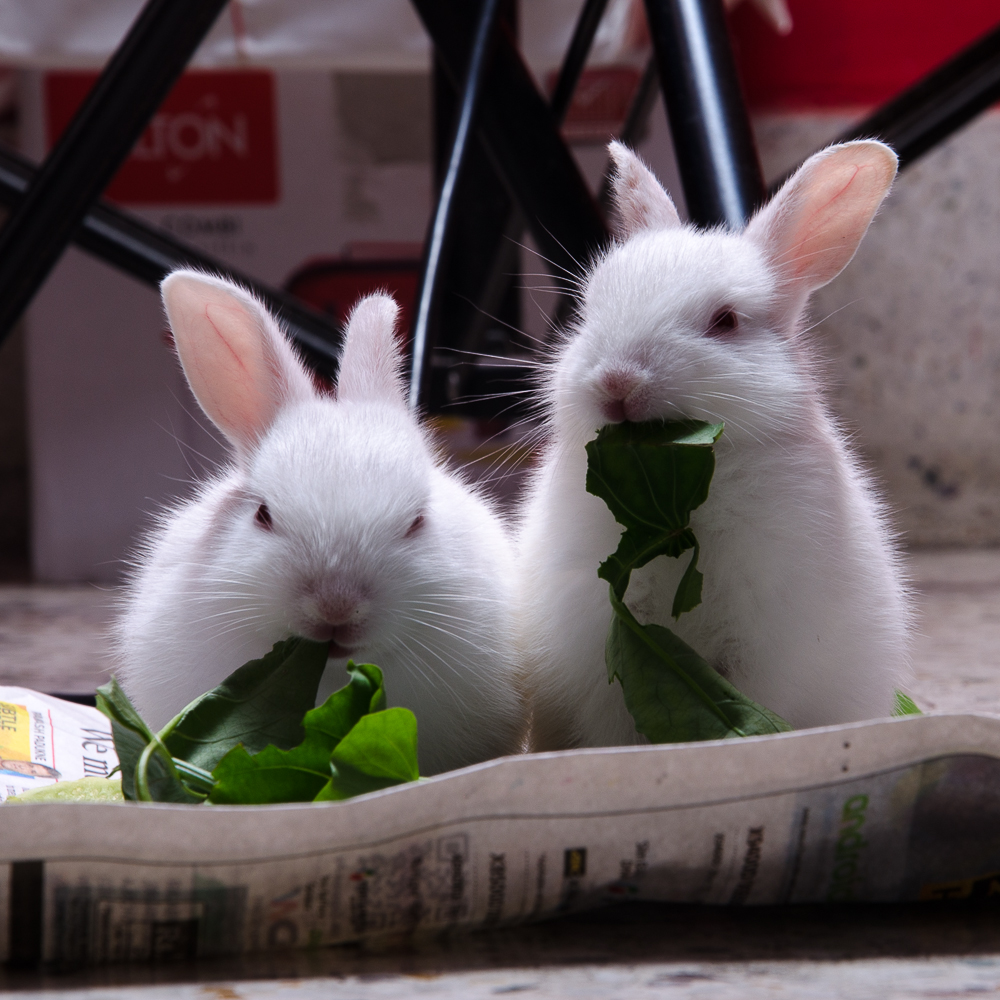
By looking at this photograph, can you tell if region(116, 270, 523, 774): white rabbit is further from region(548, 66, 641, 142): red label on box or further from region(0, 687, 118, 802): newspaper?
region(548, 66, 641, 142): red label on box

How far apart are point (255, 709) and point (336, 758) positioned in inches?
3.1

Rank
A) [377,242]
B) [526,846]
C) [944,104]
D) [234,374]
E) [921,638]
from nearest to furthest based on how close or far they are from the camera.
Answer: [526,846] < [234,374] < [944,104] < [921,638] < [377,242]

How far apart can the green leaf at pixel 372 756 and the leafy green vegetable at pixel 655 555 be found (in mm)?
119

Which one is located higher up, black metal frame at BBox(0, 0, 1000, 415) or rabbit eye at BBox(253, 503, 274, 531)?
black metal frame at BBox(0, 0, 1000, 415)

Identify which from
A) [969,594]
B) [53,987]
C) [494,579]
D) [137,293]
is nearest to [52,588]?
[137,293]

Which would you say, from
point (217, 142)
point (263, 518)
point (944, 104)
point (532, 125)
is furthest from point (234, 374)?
point (217, 142)

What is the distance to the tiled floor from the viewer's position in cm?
108

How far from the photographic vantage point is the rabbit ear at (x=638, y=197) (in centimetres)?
70

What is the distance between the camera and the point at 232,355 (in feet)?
2.29

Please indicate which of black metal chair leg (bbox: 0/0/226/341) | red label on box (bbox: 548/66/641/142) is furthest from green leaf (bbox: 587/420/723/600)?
red label on box (bbox: 548/66/641/142)

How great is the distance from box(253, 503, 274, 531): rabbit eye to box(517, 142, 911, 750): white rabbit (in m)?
0.15

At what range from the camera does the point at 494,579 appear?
65cm

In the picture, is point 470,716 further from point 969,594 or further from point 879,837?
point 969,594

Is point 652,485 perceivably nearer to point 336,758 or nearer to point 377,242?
point 336,758
